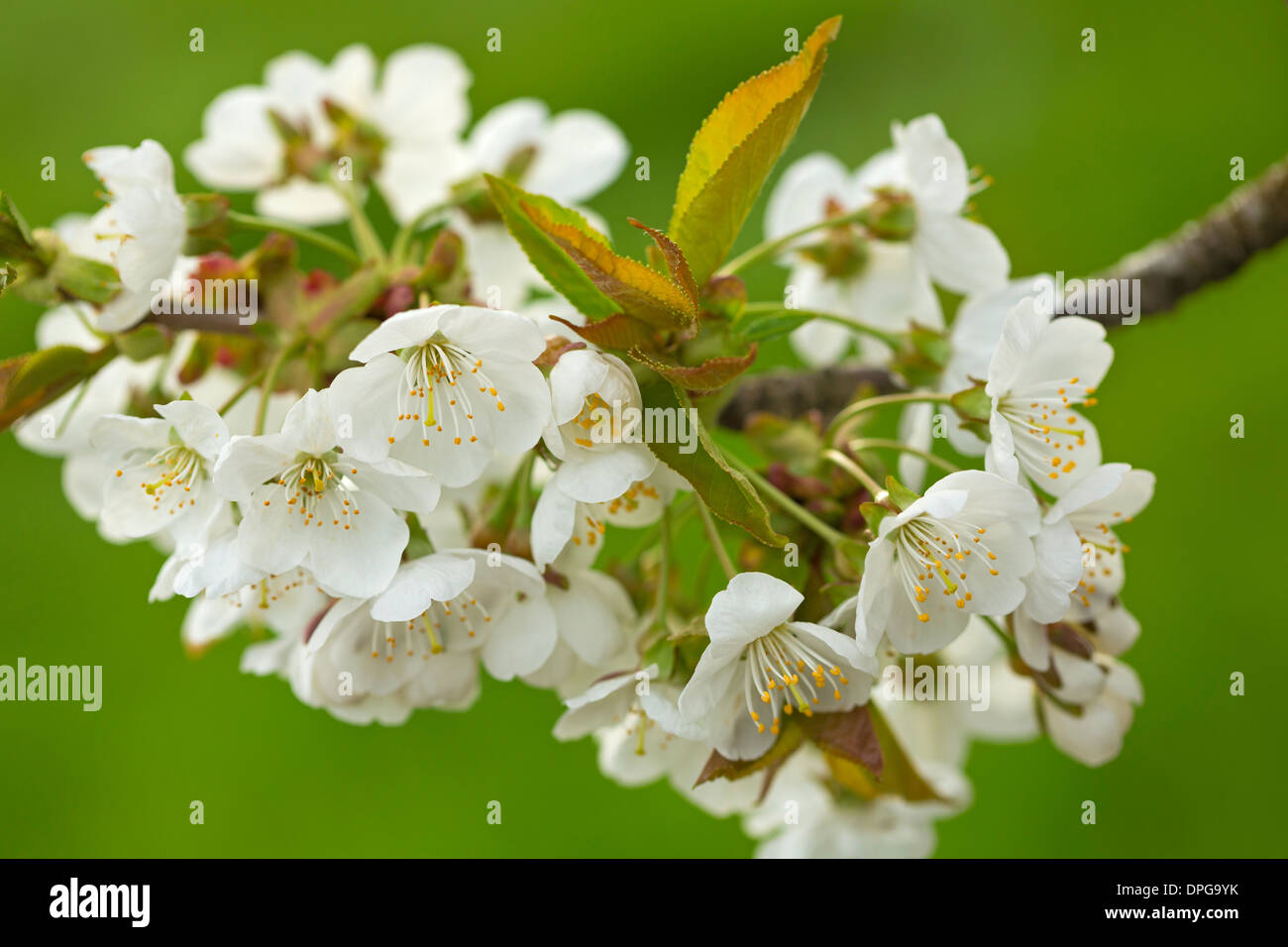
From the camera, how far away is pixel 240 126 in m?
Answer: 1.45

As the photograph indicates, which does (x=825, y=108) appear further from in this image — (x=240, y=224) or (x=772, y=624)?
(x=772, y=624)

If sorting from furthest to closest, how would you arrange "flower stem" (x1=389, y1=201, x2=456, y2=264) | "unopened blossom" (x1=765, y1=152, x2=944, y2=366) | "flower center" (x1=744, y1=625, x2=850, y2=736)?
"unopened blossom" (x1=765, y1=152, x2=944, y2=366) → "flower stem" (x1=389, y1=201, x2=456, y2=264) → "flower center" (x1=744, y1=625, x2=850, y2=736)

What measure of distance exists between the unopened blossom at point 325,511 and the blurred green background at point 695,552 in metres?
1.66

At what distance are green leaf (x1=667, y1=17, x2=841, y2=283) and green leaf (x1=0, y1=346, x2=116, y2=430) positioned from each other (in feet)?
1.90

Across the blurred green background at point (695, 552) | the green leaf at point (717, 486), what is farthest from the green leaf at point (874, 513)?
the blurred green background at point (695, 552)

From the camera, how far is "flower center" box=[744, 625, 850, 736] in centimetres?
94

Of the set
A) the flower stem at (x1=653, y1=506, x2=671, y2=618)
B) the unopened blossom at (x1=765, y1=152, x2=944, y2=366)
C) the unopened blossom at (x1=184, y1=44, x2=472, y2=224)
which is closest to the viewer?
the flower stem at (x1=653, y1=506, x2=671, y2=618)

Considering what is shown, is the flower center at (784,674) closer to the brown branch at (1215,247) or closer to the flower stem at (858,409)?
the flower stem at (858,409)

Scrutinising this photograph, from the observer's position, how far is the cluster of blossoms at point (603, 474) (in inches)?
34.7

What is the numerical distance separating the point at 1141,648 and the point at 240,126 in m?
2.09

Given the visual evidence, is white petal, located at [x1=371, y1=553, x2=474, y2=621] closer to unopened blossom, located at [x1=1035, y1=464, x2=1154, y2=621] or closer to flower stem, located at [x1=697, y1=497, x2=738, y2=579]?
flower stem, located at [x1=697, y1=497, x2=738, y2=579]

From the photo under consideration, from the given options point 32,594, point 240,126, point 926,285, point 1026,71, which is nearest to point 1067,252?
point 1026,71

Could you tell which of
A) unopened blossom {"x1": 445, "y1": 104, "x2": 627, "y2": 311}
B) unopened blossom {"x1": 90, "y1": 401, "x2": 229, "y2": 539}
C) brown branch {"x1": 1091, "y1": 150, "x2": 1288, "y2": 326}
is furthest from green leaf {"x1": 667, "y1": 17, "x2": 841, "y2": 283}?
brown branch {"x1": 1091, "y1": 150, "x2": 1288, "y2": 326}

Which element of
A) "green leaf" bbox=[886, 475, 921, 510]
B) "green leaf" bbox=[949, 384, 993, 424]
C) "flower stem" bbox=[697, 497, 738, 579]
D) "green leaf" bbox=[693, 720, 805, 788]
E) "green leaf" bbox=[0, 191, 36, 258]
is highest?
"green leaf" bbox=[0, 191, 36, 258]
